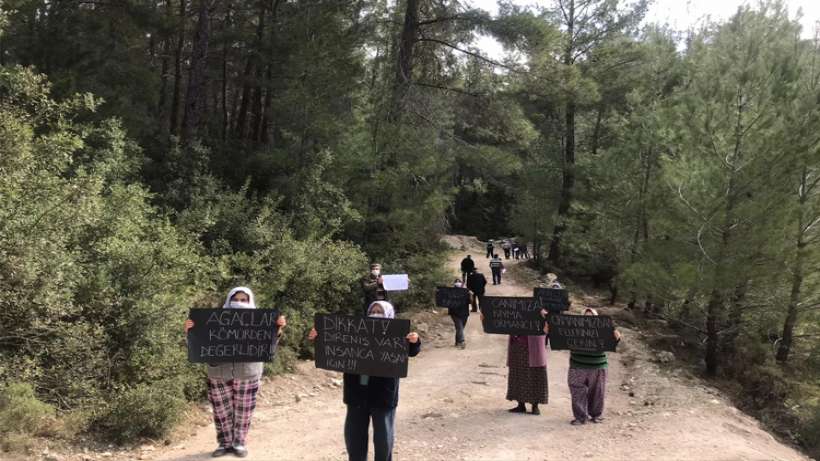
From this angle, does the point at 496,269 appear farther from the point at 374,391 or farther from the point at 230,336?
the point at 374,391

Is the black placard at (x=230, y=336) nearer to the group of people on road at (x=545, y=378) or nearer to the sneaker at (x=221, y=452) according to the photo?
the sneaker at (x=221, y=452)

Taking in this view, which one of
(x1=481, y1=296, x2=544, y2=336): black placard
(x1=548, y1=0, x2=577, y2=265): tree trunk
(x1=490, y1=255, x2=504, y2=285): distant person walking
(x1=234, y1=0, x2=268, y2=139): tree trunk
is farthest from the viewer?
(x1=548, y1=0, x2=577, y2=265): tree trunk

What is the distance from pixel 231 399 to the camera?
5.48 meters

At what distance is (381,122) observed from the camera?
50.1 ft

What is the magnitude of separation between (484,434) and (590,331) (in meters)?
1.93

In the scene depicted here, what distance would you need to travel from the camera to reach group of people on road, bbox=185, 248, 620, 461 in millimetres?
4676

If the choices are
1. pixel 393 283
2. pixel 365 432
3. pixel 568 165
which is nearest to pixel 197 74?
pixel 393 283

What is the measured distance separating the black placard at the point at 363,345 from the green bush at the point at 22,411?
295 cm

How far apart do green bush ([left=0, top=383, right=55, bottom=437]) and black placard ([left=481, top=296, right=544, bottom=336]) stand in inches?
216

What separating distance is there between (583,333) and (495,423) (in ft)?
5.49

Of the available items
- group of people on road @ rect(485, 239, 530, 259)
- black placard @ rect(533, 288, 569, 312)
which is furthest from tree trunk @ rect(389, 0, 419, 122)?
group of people on road @ rect(485, 239, 530, 259)

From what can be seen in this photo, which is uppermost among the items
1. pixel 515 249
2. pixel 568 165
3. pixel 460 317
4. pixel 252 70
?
pixel 252 70

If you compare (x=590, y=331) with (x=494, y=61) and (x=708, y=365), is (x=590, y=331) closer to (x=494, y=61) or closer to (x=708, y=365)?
(x=708, y=365)

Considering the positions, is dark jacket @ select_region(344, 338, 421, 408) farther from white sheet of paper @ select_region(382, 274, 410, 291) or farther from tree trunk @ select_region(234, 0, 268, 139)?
tree trunk @ select_region(234, 0, 268, 139)
